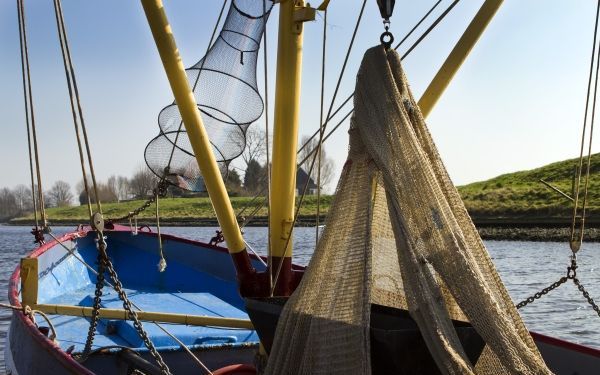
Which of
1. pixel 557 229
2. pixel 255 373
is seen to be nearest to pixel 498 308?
pixel 255 373

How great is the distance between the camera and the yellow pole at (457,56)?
5758mm

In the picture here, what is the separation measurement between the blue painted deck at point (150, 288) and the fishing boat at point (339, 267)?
68 millimetres

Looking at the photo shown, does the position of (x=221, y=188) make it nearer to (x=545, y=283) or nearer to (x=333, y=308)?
(x=333, y=308)

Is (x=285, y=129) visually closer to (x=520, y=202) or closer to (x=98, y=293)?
(x=98, y=293)

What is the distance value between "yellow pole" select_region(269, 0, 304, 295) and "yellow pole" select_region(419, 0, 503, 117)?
112 centimetres

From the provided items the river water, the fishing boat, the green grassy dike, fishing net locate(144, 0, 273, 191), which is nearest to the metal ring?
the fishing boat

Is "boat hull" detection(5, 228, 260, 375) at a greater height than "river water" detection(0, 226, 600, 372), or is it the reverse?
"boat hull" detection(5, 228, 260, 375)

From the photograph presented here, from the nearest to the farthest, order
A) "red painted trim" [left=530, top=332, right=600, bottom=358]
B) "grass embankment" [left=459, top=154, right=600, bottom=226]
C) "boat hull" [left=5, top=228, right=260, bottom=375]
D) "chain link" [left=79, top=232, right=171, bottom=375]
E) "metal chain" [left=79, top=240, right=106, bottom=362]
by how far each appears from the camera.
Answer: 1. "chain link" [left=79, top=232, right=171, bottom=375]
2. "metal chain" [left=79, top=240, right=106, bottom=362]
3. "red painted trim" [left=530, top=332, right=600, bottom=358]
4. "boat hull" [left=5, top=228, right=260, bottom=375]
5. "grass embankment" [left=459, top=154, right=600, bottom=226]

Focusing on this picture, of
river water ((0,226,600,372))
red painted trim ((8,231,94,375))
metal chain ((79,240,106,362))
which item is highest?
metal chain ((79,240,106,362))

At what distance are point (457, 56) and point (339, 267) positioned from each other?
246cm

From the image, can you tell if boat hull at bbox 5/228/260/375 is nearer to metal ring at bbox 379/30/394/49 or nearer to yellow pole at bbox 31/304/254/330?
yellow pole at bbox 31/304/254/330

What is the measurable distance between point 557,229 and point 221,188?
39.8 metres

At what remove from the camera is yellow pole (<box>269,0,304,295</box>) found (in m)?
5.52

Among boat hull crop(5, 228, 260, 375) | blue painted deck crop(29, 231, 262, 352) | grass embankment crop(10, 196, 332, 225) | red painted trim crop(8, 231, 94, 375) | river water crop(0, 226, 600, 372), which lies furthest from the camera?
grass embankment crop(10, 196, 332, 225)
